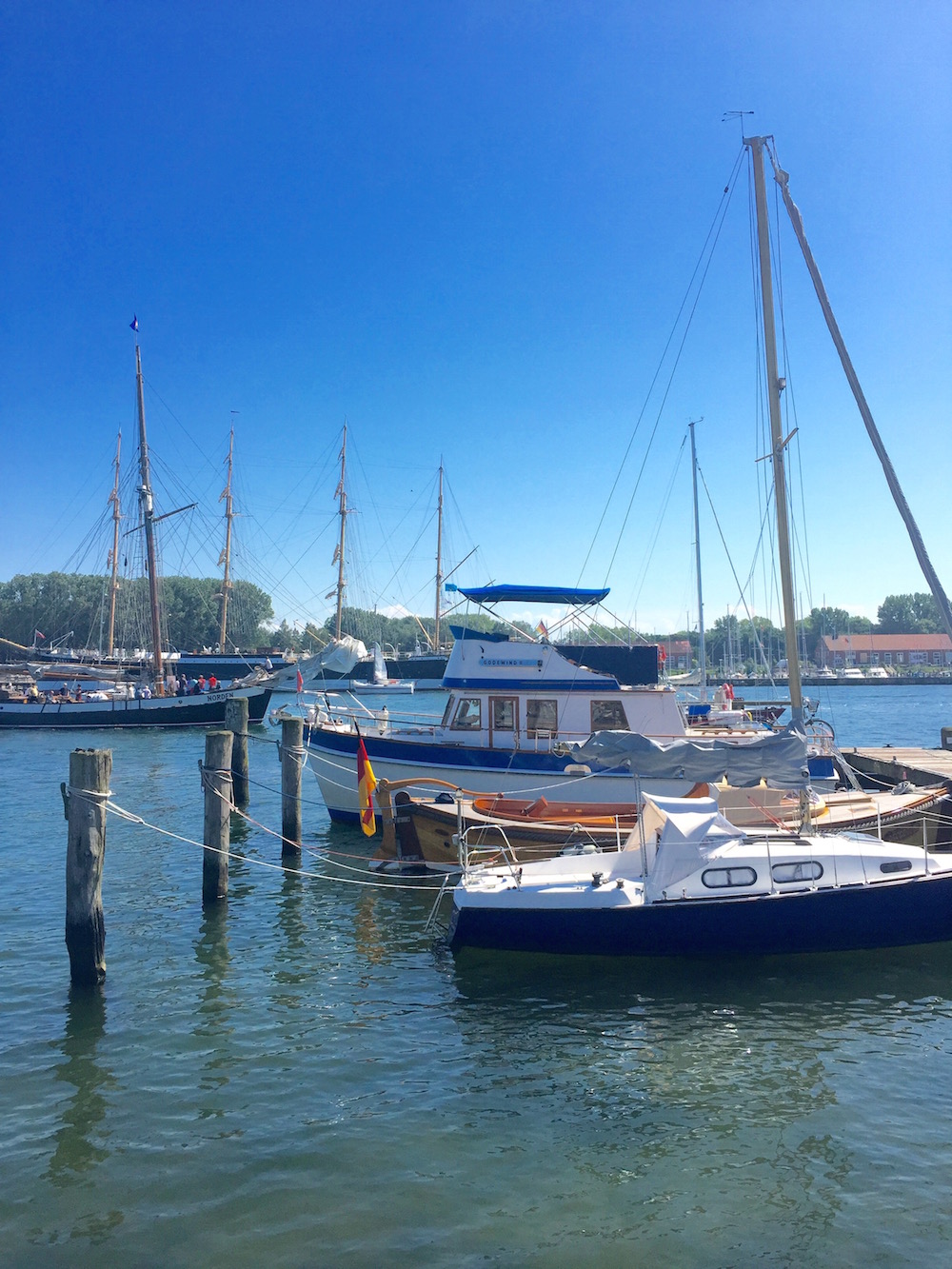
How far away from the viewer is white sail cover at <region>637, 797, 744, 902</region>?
38.3ft

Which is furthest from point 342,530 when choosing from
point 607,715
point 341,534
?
point 607,715

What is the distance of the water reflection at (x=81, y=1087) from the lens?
7426 millimetres

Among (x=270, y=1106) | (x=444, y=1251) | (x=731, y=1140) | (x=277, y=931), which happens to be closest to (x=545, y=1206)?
(x=444, y=1251)

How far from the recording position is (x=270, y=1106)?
27.3 ft

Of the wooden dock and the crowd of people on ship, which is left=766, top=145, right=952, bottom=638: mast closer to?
the wooden dock

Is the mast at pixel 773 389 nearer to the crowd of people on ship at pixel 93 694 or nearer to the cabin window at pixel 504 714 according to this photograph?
the cabin window at pixel 504 714

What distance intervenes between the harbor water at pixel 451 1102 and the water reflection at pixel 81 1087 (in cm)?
3

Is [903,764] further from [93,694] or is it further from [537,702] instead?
[93,694]

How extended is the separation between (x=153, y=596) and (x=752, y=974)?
4256 cm

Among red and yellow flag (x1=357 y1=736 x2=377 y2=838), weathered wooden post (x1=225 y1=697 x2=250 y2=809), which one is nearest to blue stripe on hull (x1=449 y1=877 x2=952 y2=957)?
red and yellow flag (x1=357 y1=736 x2=377 y2=838)

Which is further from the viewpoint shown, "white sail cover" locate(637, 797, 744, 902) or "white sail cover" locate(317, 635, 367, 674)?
"white sail cover" locate(317, 635, 367, 674)

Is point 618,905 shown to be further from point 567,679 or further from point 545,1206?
point 567,679

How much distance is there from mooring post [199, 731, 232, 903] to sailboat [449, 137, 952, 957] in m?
4.20

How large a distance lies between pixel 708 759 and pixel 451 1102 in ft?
24.9
